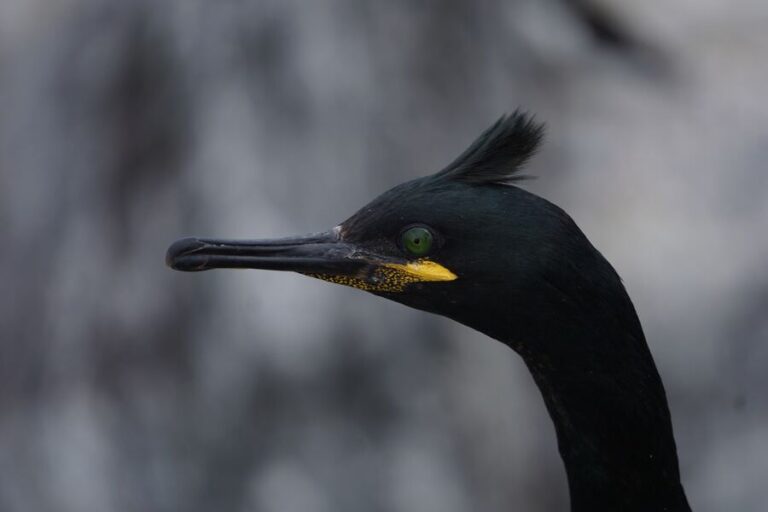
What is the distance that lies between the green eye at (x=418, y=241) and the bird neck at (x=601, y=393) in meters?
0.21

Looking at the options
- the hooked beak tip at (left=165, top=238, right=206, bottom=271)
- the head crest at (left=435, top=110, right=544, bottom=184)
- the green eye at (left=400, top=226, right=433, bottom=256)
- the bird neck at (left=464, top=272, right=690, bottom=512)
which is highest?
the head crest at (left=435, top=110, right=544, bottom=184)

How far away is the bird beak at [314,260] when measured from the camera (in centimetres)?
257

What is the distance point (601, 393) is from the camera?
252cm

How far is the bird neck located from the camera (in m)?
2.47

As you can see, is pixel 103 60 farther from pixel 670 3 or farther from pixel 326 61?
pixel 670 3

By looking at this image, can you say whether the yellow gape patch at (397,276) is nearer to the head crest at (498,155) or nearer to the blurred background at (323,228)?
the head crest at (498,155)

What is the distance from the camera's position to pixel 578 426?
2566 mm

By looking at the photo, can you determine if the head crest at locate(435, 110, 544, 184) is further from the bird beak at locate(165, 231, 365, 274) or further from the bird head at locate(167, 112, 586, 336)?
the bird beak at locate(165, 231, 365, 274)

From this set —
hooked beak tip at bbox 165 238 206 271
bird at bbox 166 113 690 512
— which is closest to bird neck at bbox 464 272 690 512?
bird at bbox 166 113 690 512

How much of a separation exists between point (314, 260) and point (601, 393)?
2.11 feet

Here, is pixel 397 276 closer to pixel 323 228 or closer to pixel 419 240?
pixel 419 240

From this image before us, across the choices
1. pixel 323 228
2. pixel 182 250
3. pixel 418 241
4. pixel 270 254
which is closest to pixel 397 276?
pixel 418 241

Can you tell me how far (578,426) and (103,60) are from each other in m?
2.96

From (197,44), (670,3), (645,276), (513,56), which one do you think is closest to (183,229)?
(197,44)
